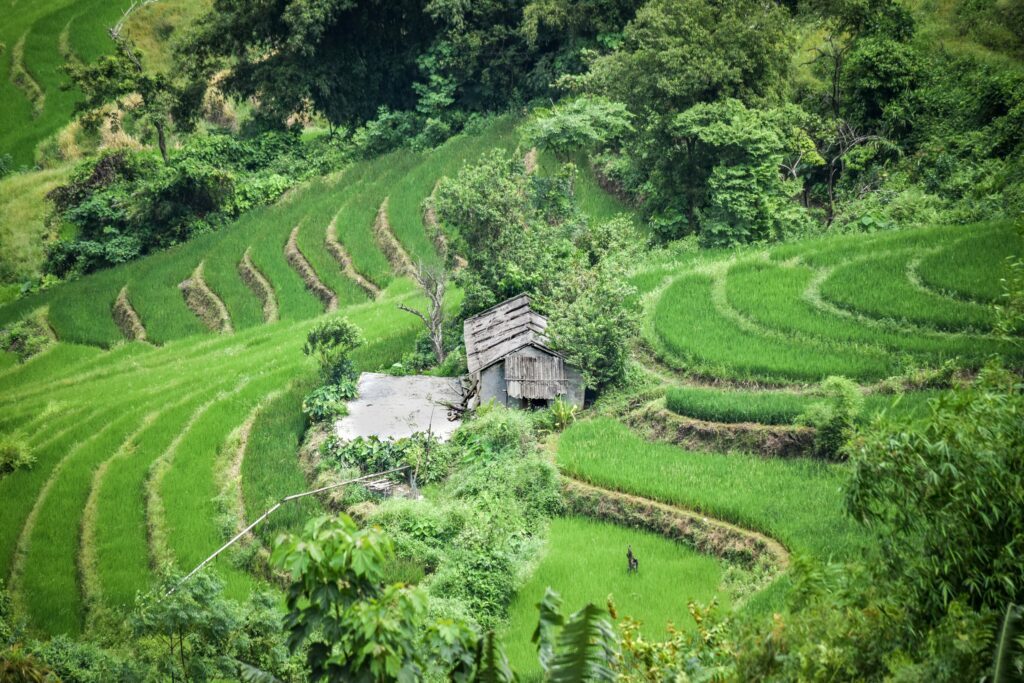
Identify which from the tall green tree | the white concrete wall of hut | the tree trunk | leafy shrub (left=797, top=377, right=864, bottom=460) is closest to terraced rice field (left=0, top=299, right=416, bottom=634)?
the white concrete wall of hut

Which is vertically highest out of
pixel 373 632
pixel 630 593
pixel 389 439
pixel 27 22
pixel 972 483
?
pixel 27 22

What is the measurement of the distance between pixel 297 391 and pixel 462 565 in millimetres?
8356

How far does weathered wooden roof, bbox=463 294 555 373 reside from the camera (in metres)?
17.4

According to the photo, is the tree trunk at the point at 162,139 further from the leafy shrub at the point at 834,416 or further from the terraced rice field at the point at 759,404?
the leafy shrub at the point at 834,416

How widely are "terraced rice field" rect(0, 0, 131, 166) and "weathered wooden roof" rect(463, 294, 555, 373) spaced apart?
25.4 meters

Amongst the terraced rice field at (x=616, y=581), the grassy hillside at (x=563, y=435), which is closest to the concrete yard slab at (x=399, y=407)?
the grassy hillside at (x=563, y=435)

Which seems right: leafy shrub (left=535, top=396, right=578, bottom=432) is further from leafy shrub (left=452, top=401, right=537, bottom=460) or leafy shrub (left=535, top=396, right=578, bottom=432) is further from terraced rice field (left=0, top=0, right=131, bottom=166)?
terraced rice field (left=0, top=0, right=131, bottom=166)

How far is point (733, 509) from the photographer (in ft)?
41.5

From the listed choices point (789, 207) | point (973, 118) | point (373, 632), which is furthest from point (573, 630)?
point (973, 118)

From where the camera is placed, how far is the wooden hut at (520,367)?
55.9 ft

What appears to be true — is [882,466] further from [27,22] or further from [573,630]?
[27,22]

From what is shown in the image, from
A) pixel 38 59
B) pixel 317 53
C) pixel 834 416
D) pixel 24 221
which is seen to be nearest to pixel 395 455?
pixel 834 416

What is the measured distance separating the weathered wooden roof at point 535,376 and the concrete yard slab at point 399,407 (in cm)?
126

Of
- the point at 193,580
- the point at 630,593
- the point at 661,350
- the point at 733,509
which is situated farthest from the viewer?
the point at 661,350
